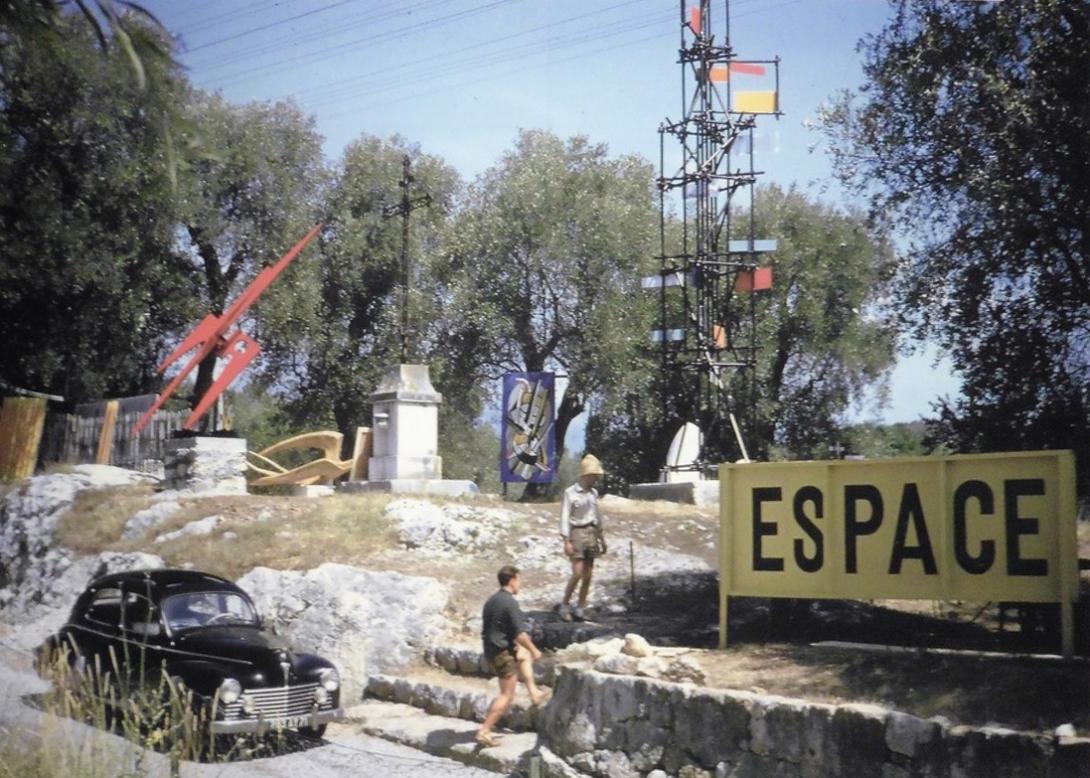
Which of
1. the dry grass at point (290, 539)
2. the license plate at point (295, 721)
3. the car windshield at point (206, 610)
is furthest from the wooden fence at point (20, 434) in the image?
the license plate at point (295, 721)

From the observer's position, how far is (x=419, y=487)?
65.3 ft

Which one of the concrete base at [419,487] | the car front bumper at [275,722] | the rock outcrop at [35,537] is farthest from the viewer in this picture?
the concrete base at [419,487]

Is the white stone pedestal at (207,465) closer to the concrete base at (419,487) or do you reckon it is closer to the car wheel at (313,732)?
the concrete base at (419,487)

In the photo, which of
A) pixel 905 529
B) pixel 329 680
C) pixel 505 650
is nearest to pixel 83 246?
pixel 329 680

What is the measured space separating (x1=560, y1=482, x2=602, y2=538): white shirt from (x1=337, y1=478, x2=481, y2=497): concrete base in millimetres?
6835

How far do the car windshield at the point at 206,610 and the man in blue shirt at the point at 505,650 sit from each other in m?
2.99

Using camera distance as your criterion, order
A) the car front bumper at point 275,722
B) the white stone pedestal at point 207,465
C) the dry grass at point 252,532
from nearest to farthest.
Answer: the car front bumper at point 275,722
the dry grass at point 252,532
the white stone pedestal at point 207,465

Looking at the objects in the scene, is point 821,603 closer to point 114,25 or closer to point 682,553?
point 682,553

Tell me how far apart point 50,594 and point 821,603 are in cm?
1170

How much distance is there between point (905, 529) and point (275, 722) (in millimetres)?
5743

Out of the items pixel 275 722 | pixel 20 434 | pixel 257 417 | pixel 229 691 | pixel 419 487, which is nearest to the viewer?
pixel 229 691

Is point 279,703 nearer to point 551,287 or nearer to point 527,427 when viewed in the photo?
point 527,427

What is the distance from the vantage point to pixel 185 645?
445 inches

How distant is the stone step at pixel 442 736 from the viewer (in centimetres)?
1041
